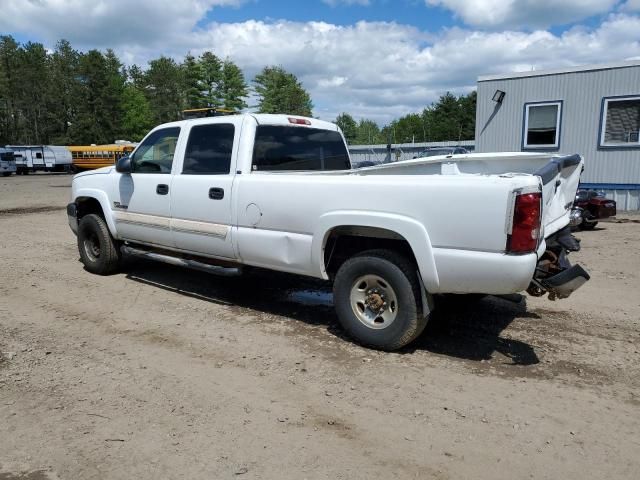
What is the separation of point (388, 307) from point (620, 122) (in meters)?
13.4

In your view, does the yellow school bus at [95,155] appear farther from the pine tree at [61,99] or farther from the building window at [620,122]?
the building window at [620,122]

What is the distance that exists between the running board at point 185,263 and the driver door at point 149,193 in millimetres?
152

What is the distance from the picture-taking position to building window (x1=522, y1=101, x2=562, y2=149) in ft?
50.0

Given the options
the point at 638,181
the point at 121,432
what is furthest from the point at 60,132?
the point at 121,432

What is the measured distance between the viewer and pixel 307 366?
13.5 ft

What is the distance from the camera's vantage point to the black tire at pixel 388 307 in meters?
4.09

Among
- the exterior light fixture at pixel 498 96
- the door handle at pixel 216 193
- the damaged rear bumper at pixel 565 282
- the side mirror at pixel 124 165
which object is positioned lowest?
A: the damaged rear bumper at pixel 565 282

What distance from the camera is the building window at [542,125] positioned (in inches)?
600

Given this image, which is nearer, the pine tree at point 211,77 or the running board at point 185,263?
the running board at point 185,263

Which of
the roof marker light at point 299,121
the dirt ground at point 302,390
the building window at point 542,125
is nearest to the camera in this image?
the dirt ground at point 302,390

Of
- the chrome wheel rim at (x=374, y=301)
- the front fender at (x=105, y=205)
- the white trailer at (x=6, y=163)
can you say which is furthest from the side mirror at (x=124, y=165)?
the white trailer at (x=6, y=163)

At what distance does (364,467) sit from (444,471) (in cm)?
43

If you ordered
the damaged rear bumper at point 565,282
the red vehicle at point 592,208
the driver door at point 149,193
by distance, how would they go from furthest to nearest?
1. the red vehicle at point 592,208
2. the driver door at point 149,193
3. the damaged rear bumper at point 565,282

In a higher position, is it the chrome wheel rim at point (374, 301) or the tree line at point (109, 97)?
the tree line at point (109, 97)
